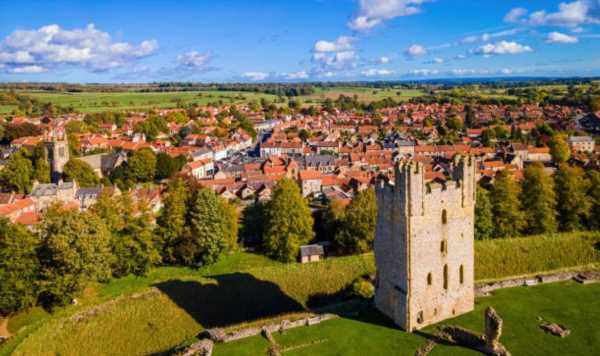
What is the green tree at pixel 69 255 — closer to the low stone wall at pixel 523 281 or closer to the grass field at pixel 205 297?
the grass field at pixel 205 297

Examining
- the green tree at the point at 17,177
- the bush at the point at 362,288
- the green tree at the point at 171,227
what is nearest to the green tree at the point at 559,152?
the bush at the point at 362,288

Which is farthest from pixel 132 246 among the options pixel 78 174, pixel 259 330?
pixel 78 174

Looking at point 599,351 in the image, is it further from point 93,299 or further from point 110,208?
point 110,208

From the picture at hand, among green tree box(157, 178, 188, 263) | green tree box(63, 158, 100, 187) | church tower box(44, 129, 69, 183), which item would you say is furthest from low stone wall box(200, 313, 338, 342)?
church tower box(44, 129, 69, 183)

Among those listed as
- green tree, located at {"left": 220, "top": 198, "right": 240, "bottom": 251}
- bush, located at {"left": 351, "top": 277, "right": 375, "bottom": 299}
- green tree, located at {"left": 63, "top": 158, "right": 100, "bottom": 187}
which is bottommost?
bush, located at {"left": 351, "top": 277, "right": 375, "bottom": 299}

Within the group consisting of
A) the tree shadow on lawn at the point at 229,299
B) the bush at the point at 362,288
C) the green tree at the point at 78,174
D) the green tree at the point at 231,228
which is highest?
the green tree at the point at 78,174

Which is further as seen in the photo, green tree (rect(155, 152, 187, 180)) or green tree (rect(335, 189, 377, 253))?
green tree (rect(155, 152, 187, 180))

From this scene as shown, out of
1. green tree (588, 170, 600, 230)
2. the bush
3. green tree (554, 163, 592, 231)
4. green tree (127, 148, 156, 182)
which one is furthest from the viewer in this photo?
green tree (127, 148, 156, 182)

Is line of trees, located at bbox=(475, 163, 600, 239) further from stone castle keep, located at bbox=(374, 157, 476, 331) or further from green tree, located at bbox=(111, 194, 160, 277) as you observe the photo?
green tree, located at bbox=(111, 194, 160, 277)

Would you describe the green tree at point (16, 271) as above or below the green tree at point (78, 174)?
below
